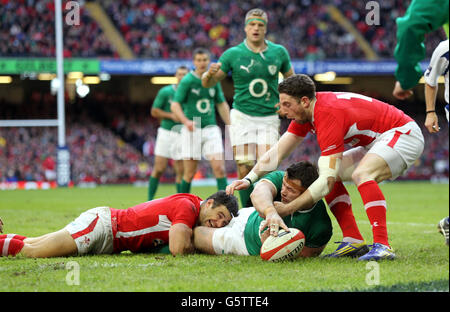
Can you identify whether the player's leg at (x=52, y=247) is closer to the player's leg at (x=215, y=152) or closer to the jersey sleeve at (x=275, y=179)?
the jersey sleeve at (x=275, y=179)

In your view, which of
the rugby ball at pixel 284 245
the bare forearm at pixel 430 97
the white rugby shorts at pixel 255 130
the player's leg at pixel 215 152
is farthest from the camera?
the player's leg at pixel 215 152

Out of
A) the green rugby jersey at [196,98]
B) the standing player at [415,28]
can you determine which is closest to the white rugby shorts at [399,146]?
the standing player at [415,28]

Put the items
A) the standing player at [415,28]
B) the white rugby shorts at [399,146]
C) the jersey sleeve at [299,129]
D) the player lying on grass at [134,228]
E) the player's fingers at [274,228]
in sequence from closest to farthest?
the standing player at [415,28], the player's fingers at [274,228], the white rugby shorts at [399,146], the player lying on grass at [134,228], the jersey sleeve at [299,129]

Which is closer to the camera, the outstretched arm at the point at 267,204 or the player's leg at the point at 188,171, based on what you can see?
the outstretched arm at the point at 267,204

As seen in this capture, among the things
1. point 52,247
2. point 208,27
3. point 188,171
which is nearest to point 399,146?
point 52,247

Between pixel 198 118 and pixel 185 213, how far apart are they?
17.2ft

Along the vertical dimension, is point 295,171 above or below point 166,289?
above

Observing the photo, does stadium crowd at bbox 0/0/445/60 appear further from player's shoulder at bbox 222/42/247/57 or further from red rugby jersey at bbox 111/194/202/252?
red rugby jersey at bbox 111/194/202/252

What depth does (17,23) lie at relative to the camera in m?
22.0

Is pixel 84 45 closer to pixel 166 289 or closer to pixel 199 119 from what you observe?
pixel 199 119

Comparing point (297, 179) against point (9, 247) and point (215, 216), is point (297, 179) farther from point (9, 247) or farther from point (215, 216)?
point (9, 247)

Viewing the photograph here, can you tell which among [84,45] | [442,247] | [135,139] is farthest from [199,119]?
[135,139]

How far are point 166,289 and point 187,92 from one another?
6.63 meters

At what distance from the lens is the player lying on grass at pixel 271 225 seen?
4.48m
